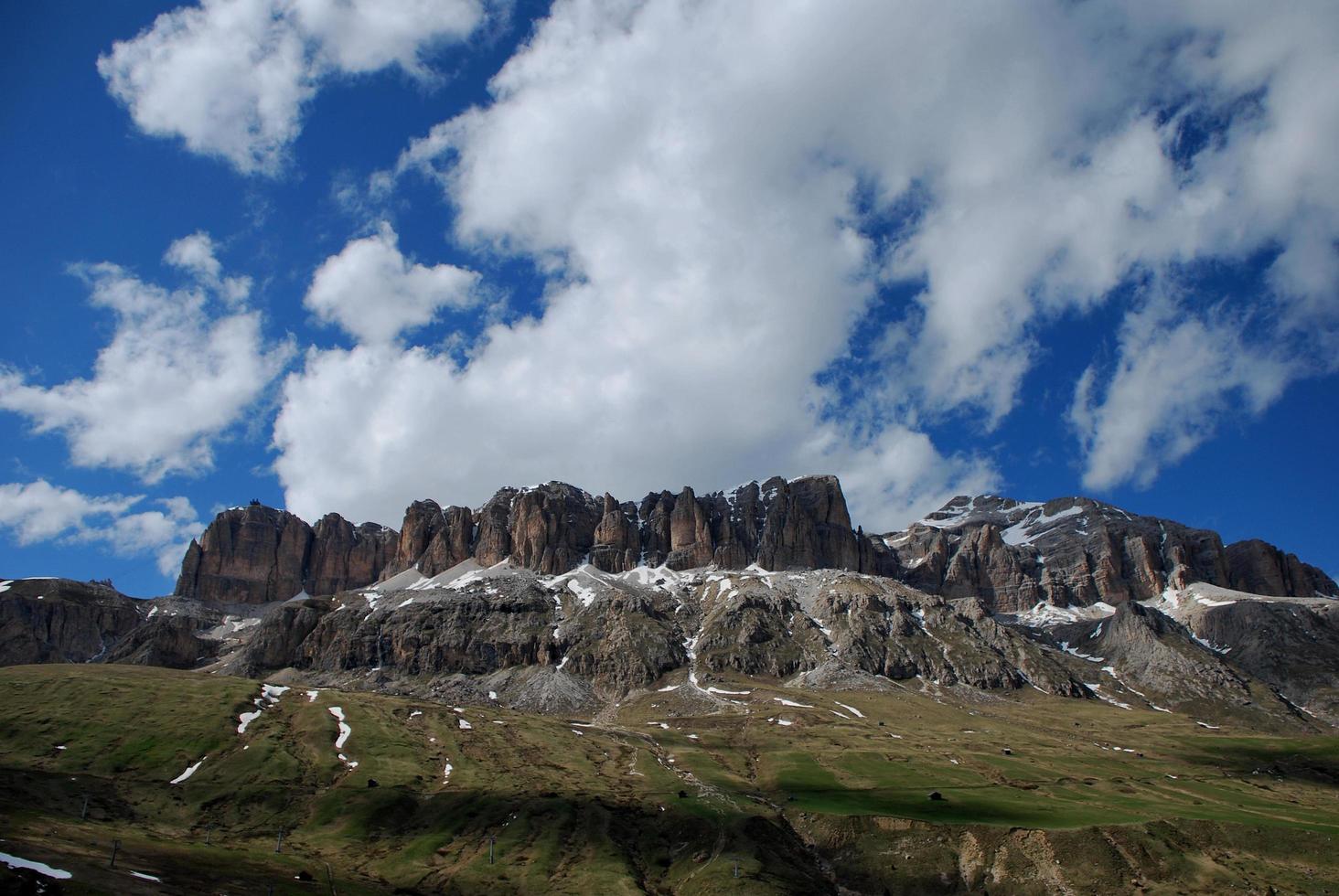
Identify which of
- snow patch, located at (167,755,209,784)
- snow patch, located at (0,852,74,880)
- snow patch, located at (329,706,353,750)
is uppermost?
snow patch, located at (329,706,353,750)

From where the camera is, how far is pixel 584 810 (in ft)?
390

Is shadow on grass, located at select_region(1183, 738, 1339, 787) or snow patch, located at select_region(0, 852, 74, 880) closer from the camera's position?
snow patch, located at select_region(0, 852, 74, 880)

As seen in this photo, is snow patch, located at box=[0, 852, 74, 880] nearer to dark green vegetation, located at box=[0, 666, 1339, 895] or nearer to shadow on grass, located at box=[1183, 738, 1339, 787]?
dark green vegetation, located at box=[0, 666, 1339, 895]

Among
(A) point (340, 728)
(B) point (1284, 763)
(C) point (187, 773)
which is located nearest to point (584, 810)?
(C) point (187, 773)

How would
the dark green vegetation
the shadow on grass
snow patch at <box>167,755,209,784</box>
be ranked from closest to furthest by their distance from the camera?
the dark green vegetation → snow patch at <box>167,755,209,784</box> → the shadow on grass

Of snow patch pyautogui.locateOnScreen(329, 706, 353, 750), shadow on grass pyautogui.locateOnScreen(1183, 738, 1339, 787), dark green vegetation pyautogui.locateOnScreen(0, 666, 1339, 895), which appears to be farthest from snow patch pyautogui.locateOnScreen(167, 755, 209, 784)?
shadow on grass pyautogui.locateOnScreen(1183, 738, 1339, 787)

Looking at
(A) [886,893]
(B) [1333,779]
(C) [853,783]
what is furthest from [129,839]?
(B) [1333,779]

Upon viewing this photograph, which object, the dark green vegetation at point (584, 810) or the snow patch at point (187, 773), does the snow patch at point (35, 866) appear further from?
the snow patch at point (187, 773)

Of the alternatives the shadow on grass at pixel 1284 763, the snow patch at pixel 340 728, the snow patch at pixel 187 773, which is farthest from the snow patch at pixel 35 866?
the shadow on grass at pixel 1284 763

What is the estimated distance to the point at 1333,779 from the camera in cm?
17388

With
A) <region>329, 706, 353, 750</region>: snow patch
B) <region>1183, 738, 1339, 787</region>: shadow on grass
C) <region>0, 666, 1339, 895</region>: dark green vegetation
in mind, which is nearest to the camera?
<region>0, 666, 1339, 895</region>: dark green vegetation

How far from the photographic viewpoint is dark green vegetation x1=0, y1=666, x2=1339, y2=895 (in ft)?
303

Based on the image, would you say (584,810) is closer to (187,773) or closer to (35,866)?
(187,773)

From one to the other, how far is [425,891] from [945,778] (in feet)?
286
